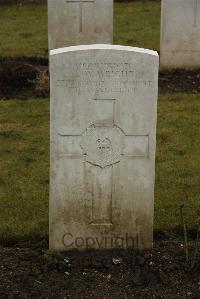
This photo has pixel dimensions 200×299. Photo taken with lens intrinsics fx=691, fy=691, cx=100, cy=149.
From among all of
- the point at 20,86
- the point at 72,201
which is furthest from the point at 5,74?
the point at 72,201

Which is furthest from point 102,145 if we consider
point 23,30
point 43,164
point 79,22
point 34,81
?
point 23,30

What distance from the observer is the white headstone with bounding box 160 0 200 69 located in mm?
9344

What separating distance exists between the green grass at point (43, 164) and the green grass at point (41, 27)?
2.94 meters

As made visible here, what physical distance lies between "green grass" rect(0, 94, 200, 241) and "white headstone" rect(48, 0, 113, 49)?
1495 millimetres

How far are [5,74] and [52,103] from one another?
4740 mm

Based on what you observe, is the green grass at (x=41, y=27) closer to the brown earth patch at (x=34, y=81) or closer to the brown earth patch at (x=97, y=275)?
the brown earth patch at (x=34, y=81)

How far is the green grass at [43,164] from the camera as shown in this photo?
5.38 metres

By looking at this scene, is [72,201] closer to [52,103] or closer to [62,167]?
[62,167]

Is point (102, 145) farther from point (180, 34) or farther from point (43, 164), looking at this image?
point (180, 34)

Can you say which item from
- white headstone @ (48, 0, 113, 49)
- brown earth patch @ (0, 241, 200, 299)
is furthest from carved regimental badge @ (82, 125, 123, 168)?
white headstone @ (48, 0, 113, 49)

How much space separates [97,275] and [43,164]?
217 centimetres

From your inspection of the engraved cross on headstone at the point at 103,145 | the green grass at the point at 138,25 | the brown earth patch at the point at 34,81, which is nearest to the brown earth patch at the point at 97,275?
the engraved cross on headstone at the point at 103,145

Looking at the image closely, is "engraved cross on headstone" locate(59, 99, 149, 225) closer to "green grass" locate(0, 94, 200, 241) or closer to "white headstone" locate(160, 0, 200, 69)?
"green grass" locate(0, 94, 200, 241)

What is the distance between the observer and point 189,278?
4.47 metres
